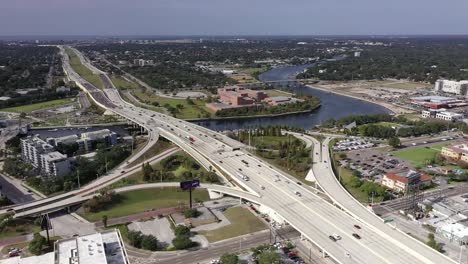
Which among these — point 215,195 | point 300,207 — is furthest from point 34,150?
point 300,207

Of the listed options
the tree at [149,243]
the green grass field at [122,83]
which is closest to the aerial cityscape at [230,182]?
the tree at [149,243]

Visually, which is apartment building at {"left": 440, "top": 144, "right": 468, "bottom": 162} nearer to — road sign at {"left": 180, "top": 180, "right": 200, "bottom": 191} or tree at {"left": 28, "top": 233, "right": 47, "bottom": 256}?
road sign at {"left": 180, "top": 180, "right": 200, "bottom": 191}

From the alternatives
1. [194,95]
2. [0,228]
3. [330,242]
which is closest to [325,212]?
[330,242]

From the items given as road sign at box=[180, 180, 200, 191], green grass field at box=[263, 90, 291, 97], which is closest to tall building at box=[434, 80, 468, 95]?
green grass field at box=[263, 90, 291, 97]

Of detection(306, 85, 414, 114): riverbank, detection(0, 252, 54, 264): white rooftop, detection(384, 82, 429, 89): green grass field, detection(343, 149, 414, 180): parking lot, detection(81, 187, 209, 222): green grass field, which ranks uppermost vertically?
detection(384, 82, 429, 89): green grass field

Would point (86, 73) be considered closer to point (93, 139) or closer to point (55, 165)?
point (93, 139)

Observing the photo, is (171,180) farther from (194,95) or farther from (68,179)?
(194,95)
